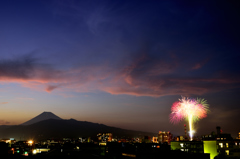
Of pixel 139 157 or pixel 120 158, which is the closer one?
pixel 139 157

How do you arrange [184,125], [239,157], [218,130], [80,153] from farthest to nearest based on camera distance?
[218,130] → [184,125] → [239,157] → [80,153]

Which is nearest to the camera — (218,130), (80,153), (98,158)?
(98,158)

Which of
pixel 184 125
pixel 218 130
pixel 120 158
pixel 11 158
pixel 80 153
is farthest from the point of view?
pixel 218 130

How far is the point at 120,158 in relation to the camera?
50875 mm

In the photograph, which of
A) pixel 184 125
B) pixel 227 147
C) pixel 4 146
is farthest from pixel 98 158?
pixel 184 125

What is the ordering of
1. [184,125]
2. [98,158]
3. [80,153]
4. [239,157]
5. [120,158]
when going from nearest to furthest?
1. [98,158]
2. [80,153]
3. [120,158]
4. [239,157]
5. [184,125]

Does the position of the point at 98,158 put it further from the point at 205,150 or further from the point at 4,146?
the point at 205,150

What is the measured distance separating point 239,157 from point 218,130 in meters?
113

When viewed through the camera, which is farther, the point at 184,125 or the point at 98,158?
the point at 184,125

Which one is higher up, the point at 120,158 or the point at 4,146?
the point at 4,146

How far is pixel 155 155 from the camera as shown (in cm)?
4700

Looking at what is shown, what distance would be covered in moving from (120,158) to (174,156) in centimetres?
1184

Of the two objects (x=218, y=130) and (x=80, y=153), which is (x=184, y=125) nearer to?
(x=218, y=130)

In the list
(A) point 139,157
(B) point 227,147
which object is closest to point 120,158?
(A) point 139,157
